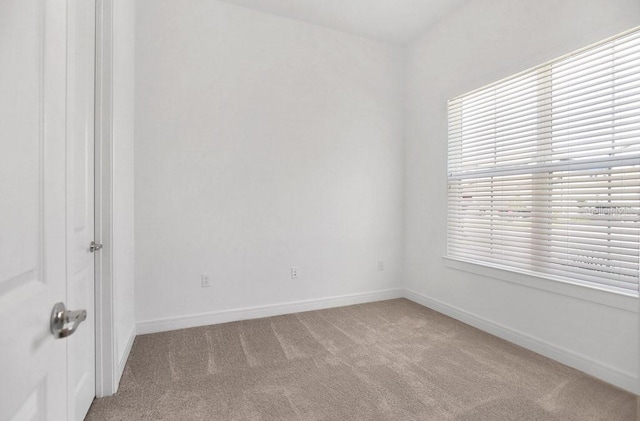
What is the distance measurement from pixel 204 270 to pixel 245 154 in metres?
1.17

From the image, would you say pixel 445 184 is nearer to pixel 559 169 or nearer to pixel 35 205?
pixel 559 169

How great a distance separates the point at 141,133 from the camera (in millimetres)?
2674

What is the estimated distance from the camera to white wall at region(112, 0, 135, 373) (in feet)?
6.29

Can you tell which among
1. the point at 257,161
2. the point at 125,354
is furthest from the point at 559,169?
the point at 125,354

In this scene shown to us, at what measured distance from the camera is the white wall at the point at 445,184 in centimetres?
204

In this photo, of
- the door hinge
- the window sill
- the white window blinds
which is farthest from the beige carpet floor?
the door hinge

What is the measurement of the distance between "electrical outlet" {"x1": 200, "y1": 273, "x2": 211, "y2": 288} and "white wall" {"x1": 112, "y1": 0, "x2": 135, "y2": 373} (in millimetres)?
556

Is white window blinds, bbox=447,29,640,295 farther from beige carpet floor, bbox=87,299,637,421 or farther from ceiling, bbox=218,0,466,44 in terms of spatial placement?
ceiling, bbox=218,0,466,44

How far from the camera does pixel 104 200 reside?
1.80 meters

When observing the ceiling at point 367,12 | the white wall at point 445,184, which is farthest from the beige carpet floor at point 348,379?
the ceiling at point 367,12

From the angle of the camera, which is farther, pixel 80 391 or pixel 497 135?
pixel 497 135

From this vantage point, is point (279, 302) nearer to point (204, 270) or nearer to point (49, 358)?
point (204, 270)

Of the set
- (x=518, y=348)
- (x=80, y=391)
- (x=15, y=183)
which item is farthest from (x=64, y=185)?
(x=518, y=348)

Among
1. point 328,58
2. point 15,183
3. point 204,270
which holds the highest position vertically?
point 328,58
